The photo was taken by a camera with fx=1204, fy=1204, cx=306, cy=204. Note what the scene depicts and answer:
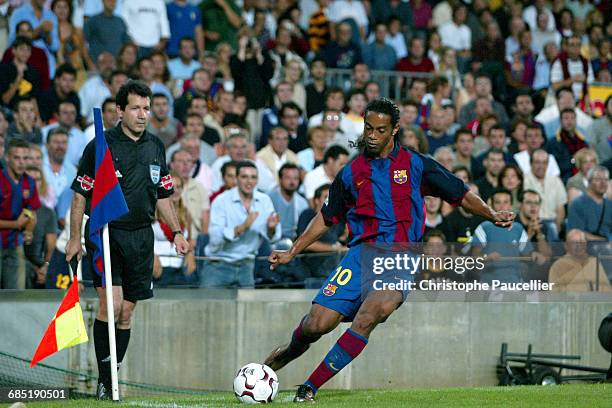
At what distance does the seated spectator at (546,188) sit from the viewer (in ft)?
53.2

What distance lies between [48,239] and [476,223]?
508 centimetres

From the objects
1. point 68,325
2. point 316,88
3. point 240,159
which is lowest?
point 68,325

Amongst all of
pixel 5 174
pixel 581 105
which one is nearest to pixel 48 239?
pixel 5 174

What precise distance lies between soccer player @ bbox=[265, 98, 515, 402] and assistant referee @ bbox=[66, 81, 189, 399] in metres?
1.32

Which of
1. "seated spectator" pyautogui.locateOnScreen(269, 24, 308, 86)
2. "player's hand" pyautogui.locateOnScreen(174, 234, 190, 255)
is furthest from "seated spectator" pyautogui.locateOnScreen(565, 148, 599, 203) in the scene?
"player's hand" pyautogui.locateOnScreen(174, 234, 190, 255)

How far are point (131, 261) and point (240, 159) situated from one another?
6100 mm

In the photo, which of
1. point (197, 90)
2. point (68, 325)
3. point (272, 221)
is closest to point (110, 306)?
point (68, 325)

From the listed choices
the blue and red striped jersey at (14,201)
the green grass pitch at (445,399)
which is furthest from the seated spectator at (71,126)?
the green grass pitch at (445,399)

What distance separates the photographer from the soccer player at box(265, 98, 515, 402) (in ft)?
29.1

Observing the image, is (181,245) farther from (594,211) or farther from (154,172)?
(594,211)

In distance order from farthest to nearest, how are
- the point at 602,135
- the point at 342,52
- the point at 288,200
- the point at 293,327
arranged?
the point at 342,52 → the point at 602,135 → the point at 288,200 → the point at 293,327

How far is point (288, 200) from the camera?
14.8 m

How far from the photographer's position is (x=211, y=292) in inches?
516

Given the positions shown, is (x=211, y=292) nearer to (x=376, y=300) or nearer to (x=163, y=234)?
(x=163, y=234)
